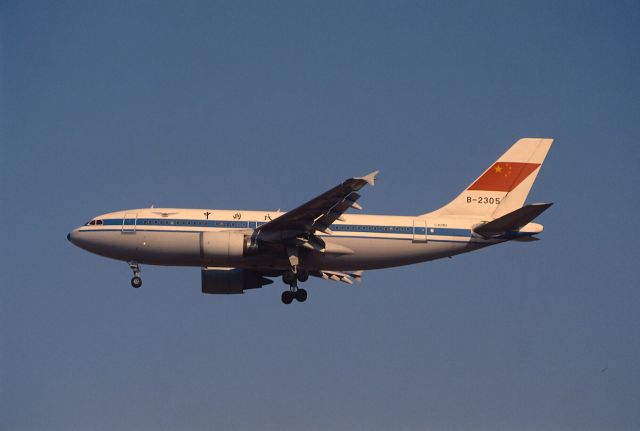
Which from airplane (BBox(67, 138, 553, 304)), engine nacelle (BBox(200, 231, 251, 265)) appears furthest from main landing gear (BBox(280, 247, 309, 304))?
engine nacelle (BBox(200, 231, 251, 265))

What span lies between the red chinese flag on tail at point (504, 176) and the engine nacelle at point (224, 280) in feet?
36.8

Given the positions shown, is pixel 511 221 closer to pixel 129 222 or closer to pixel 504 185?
pixel 504 185

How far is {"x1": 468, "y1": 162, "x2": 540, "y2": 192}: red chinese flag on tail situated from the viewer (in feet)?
149

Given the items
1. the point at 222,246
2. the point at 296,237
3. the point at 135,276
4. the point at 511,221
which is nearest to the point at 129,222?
the point at 135,276

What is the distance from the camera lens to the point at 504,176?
45781mm

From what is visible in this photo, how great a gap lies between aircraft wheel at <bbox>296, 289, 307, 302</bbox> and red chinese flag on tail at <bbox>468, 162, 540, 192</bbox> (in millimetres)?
8916

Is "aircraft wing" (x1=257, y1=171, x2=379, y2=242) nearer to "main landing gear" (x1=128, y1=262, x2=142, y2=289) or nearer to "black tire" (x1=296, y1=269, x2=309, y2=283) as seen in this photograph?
"black tire" (x1=296, y1=269, x2=309, y2=283)

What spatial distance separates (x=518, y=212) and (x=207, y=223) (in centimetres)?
1316

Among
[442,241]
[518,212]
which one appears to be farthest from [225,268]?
[518,212]

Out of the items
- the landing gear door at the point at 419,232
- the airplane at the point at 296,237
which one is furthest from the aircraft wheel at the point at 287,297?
the landing gear door at the point at 419,232

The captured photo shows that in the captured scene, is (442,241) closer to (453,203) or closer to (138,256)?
(453,203)

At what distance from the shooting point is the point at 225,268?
45.8 m

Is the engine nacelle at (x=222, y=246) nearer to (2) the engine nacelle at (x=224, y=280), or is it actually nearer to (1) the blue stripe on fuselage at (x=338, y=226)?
(1) the blue stripe on fuselage at (x=338, y=226)

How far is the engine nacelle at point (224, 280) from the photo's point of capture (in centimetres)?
4578
